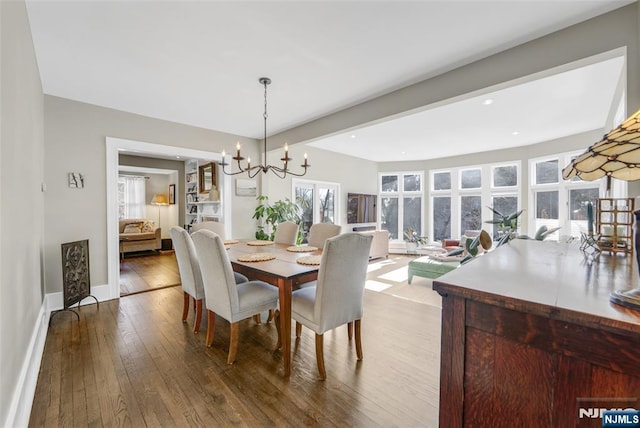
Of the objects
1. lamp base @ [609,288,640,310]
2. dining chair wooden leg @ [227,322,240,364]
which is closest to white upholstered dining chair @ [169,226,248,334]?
dining chair wooden leg @ [227,322,240,364]

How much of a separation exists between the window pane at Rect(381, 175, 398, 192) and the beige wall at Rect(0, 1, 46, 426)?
25.1ft

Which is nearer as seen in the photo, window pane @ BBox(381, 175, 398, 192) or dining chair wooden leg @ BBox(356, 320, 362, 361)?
dining chair wooden leg @ BBox(356, 320, 362, 361)

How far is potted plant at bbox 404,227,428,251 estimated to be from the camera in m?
7.61

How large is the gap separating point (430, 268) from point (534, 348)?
146 inches

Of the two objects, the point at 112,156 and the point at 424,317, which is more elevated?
the point at 112,156

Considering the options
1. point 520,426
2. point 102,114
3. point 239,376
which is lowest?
point 239,376

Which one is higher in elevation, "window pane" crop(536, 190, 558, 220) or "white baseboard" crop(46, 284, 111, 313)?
"window pane" crop(536, 190, 558, 220)

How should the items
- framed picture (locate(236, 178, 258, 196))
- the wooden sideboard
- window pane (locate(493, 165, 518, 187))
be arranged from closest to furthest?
the wooden sideboard → framed picture (locate(236, 178, 258, 196)) → window pane (locate(493, 165, 518, 187))

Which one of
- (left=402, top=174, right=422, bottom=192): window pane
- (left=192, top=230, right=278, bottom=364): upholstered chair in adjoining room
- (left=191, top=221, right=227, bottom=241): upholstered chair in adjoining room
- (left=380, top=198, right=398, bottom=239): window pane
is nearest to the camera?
(left=192, top=230, right=278, bottom=364): upholstered chair in adjoining room

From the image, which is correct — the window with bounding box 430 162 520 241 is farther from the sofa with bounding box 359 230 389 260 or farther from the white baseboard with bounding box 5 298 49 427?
the white baseboard with bounding box 5 298 49 427

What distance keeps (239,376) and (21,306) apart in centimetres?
150

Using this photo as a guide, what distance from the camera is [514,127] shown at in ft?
15.5

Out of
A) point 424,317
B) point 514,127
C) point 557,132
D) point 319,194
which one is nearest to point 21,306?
point 424,317

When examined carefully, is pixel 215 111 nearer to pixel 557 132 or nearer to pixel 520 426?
pixel 520 426
